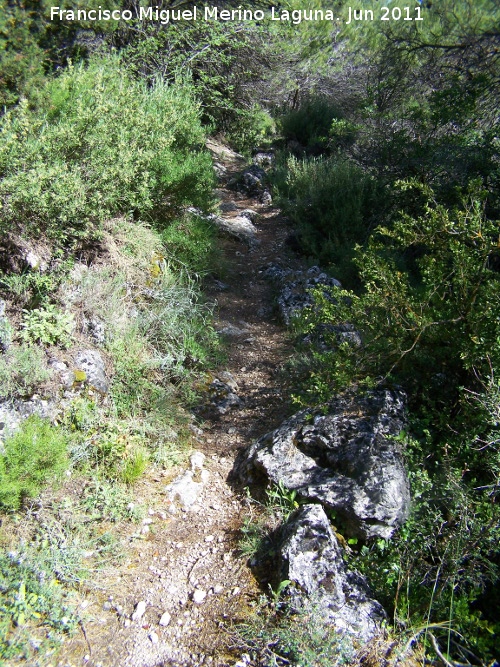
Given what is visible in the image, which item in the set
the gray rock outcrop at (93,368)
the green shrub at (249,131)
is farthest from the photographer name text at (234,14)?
the gray rock outcrop at (93,368)

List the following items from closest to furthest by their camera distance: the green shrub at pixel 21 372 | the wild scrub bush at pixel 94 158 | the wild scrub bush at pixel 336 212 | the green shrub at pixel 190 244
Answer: the green shrub at pixel 21 372, the wild scrub bush at pixel 94 158, the green shrub at pixel 190 244, the wild scrub bush at pixel 336 212

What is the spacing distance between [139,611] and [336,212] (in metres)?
5.47

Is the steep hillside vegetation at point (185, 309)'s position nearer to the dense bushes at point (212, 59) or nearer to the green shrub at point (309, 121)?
the dense bushes at point (212, 59)

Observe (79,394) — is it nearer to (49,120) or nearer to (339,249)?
(49,120)

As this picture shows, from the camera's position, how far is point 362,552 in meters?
2.55

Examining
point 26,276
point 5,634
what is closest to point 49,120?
point 26,276

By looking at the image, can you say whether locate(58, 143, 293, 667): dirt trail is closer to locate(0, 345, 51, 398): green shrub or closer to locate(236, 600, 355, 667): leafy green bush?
locate(236, 600, 355, 667): leafy green bush

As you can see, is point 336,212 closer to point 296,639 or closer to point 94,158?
point 94,158

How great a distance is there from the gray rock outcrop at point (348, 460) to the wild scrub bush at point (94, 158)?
2390mm

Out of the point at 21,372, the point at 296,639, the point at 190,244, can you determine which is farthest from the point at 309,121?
the point at 296,639

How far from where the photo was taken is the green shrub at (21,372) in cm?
312

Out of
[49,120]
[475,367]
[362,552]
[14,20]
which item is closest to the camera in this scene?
[362,552]

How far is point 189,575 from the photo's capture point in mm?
2654

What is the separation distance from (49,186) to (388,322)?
2794mm
